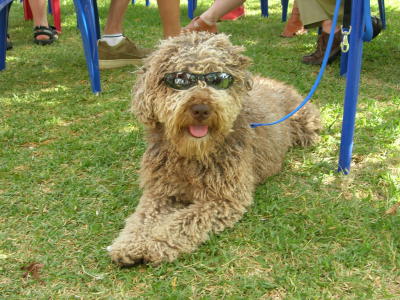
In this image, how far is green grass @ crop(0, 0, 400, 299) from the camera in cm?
238

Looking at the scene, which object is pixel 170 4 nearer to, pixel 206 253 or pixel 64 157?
pixel 64 157

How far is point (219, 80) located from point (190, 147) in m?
0.42

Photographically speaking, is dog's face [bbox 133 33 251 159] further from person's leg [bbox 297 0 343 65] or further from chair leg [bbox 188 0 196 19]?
chair leg [bbox 188 0 196 19]

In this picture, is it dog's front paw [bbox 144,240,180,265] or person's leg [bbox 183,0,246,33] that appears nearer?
dog's front paw [bbox 144,240,180,265]

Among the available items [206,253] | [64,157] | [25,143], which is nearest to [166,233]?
[206,253]

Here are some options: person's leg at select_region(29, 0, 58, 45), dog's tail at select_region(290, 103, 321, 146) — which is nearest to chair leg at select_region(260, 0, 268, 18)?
person's leg at select_region(29, 0, 58, 45)

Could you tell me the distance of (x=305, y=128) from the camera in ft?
13.0

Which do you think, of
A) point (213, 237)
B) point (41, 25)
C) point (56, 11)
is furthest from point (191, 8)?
point (213, 237)

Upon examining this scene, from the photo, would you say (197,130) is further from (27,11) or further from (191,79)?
(27,11)

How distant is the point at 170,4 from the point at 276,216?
3.13 metres

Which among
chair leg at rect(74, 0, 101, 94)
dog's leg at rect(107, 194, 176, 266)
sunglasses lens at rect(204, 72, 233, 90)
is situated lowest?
dog's leg at rect(107, 194, 176, 266)

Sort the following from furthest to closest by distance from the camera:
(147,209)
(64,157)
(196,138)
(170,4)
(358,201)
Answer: (170,4) → (64,157) → (358,201) → (147,209) → (196,138)

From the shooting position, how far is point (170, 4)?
17.1 ft

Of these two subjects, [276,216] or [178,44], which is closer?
[178,44]
